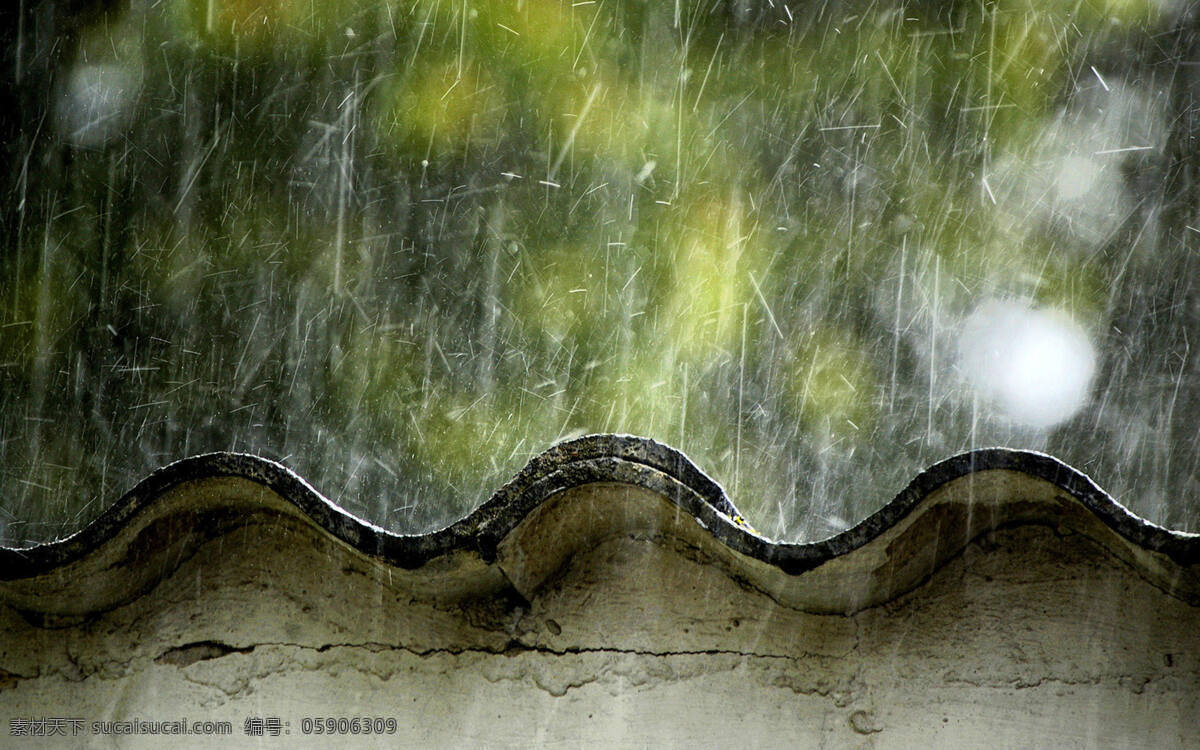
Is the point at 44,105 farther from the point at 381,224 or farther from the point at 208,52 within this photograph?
the point at 381,224

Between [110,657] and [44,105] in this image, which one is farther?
[44,105]

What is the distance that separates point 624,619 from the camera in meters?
1.88

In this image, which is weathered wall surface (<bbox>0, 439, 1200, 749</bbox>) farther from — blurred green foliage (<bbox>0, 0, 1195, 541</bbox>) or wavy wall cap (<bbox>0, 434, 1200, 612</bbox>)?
blurred green foliage (<bbox>0, 0, 1195, 541</bbox>)

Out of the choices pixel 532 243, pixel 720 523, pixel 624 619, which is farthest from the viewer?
pixel 532 243

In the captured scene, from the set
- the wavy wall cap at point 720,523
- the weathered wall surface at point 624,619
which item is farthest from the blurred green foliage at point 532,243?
the wavy wall cap at point 720,523

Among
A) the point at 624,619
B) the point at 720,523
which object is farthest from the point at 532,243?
the point at 720,523

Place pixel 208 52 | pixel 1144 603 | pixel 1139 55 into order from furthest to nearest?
pixel 208 52 < pixel 1139 55 < pixel 1144 603

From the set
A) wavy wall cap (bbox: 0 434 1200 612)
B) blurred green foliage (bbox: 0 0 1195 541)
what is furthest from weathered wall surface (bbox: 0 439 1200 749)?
blurred green foliage (bbox: 0 0 1195 541)

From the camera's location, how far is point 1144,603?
1.73 meters

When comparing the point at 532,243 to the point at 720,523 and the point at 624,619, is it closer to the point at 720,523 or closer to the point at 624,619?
the point at 624,619

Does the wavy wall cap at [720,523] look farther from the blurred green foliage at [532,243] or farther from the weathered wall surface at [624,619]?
the blurred green foliage at [532,243]

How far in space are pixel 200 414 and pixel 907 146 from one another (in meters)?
4.99

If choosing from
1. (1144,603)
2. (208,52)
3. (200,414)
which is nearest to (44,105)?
(208,52)

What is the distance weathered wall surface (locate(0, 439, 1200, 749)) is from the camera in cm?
172
